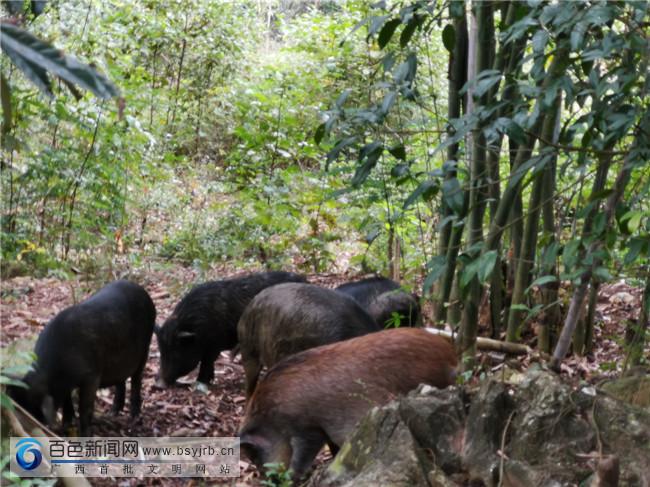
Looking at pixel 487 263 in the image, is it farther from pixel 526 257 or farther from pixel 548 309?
pixel 548 309

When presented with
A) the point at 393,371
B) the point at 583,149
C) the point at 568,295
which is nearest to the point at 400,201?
the point at 568,295

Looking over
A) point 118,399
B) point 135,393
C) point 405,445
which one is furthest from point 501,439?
point 118,399

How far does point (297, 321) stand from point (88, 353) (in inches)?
55.9

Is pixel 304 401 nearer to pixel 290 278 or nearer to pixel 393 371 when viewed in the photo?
pixel 393 371

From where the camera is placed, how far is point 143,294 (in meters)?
5.64

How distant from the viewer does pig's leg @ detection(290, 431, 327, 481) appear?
4.34m

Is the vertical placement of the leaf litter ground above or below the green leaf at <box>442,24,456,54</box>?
below

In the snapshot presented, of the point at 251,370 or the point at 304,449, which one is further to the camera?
the point at 251,370

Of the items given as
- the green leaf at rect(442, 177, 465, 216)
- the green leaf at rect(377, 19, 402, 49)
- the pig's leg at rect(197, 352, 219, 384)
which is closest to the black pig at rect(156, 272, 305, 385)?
the pig's leg at rect(197, 352, 219, 384)

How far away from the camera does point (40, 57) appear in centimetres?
137

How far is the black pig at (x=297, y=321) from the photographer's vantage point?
18.3ft

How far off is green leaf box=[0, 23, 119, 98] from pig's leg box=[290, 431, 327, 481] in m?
3.24

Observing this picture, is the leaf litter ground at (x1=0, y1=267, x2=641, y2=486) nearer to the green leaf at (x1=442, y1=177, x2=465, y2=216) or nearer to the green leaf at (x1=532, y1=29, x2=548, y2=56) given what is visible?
the green leaf at (x1=442, y1=177, x2=465, y2=216)

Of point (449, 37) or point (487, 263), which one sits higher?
point (449, 37)
